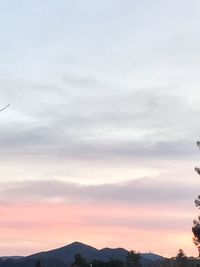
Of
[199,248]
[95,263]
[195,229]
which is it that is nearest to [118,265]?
[95,263]

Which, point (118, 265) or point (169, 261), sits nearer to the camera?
point (118, 265)

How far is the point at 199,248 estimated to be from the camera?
3302 inches

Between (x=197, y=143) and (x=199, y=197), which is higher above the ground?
(x=197, y=143)

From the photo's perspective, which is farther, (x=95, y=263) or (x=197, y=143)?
(x=95, y=263)

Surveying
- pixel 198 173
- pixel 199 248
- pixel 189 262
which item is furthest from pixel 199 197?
pixel 189 262

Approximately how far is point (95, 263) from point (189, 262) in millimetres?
19849

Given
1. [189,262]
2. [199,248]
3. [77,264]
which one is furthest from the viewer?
[189,262]

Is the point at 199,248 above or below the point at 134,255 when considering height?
below

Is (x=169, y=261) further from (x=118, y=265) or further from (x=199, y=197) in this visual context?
(x=199, y=197)

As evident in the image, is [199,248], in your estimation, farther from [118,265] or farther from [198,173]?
[118,265]

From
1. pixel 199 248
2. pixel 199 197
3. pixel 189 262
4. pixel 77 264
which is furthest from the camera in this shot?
pixel 189 262

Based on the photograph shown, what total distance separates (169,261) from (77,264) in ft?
83.1

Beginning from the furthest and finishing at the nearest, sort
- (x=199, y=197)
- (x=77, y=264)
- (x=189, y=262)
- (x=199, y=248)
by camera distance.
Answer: (x=189, y=262), (x=77, y=264), (x=199, y=248), (x=199, y=197)

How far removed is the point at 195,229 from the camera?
7506 cm
